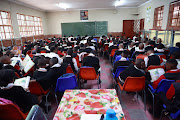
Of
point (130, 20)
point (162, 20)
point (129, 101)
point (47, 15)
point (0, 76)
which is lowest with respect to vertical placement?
point (129, 101)

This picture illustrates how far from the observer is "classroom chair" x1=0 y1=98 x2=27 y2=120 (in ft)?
4.11

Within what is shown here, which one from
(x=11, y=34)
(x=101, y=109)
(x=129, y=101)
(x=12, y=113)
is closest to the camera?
(x=101, y=109)

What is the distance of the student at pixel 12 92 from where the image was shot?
57.1 inches

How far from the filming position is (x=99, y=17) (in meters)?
10.9

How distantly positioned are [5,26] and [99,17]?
7.31 metres

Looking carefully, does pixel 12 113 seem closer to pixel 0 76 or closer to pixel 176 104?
pixel 0 76

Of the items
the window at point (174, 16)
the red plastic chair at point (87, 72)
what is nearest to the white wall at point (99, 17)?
the window at point (174, 16)

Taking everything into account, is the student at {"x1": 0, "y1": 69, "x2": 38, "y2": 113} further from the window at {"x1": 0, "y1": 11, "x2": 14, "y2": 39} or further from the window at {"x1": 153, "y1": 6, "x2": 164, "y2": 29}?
the window at {"x1": 153, "y1": 6, "x2": 164, "y2": 29}

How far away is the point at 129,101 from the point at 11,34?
7.60 metres

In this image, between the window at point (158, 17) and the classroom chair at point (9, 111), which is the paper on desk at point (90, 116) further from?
the window at point (158, 17)

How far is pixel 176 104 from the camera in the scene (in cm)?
144

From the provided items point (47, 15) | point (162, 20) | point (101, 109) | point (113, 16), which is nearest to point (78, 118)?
point (101, 109)

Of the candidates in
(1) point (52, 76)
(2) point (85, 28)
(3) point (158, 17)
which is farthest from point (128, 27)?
(1) point (52, 76)

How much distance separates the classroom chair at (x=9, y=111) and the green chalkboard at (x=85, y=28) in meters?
10.4
